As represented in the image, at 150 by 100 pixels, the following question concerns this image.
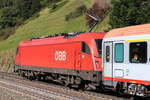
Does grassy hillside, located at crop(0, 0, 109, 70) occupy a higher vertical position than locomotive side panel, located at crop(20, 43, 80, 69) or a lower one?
higher

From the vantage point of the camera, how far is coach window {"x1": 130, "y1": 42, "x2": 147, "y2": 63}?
50.4 feet

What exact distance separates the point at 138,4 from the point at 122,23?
6.64 feet

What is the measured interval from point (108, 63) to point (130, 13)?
10596mm

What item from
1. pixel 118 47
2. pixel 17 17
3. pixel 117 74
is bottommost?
pixel 117 74

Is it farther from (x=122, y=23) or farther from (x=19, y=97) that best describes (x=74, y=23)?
(x=19, y=97)

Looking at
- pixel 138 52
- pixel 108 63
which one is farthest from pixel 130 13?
pixel 138 52

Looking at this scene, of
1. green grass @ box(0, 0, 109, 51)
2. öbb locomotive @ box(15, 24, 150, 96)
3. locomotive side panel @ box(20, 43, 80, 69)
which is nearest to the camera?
öbb locomotive @ box(15, 24, 150, 96)

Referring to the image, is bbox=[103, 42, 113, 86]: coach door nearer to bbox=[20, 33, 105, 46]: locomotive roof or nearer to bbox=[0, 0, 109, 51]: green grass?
bbox=[20, 33, 105, 46]: locomotive roof

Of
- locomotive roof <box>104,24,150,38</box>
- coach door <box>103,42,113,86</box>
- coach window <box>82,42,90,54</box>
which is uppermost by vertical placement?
locomotive roof <box>104,24,150,38</box>

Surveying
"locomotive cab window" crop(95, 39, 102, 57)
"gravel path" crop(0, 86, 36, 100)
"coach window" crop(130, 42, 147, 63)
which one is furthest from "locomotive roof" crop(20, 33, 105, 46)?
"gravel path" crop(0, 86, 36, 100)

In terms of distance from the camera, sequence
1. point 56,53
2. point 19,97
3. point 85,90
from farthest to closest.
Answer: point 56,53 → point 85,90 → point 19,97

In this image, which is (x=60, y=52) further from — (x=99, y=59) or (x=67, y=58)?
(x=99, y=59)

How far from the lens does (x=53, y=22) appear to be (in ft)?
200

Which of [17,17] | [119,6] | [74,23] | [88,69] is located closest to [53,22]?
[74,23]
